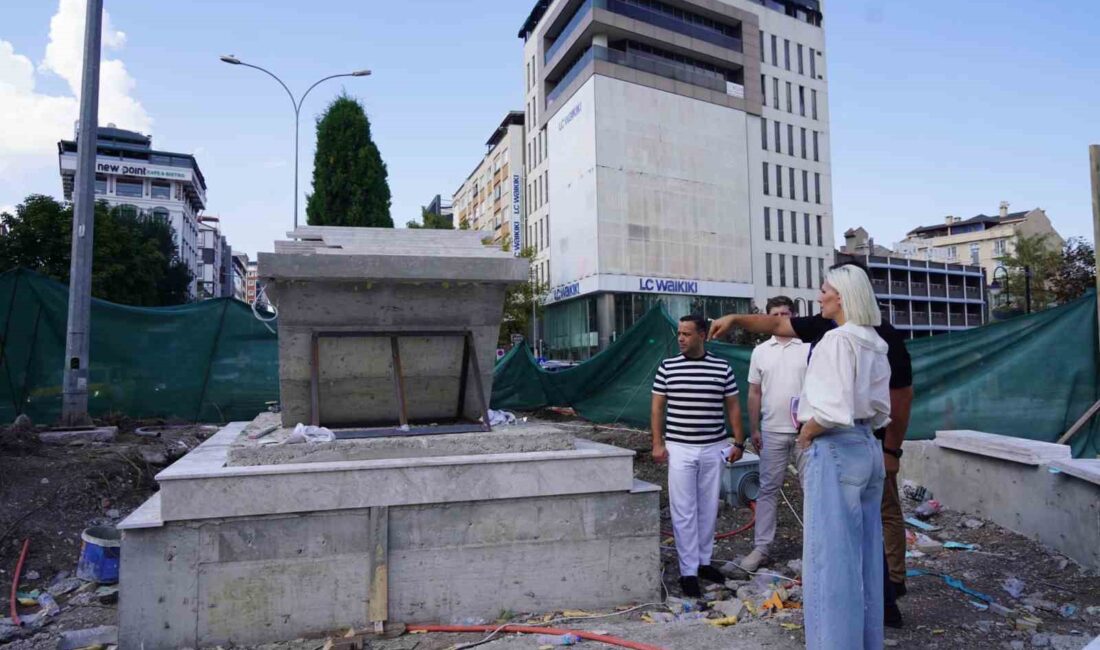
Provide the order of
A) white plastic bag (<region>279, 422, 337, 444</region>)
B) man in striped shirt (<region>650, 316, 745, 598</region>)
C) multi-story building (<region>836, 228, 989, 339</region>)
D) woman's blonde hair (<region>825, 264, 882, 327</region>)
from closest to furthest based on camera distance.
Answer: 1. woman's blonde hair (<region>825, 264, 882, 327</region>)
2. white plastic bag (<region>279, 422, 337, 444</region>)
3. man in striped shirt (<region>650, 316, 745, 598</region>)
4. multi-story building (<region>836, 228, 989, 339</region>)

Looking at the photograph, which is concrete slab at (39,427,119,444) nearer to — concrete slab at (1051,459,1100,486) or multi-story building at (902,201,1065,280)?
concrete slab at (1051,459,1100,486)

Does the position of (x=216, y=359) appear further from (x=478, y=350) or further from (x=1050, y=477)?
(x=1050, y=477)

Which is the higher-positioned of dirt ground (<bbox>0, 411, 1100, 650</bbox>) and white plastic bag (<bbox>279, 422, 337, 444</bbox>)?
white plastic bag (<bbox>279, 422, 337, 444</bbox>)

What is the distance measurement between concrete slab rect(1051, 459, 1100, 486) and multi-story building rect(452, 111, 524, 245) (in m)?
48.0

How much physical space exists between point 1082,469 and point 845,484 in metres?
3.22

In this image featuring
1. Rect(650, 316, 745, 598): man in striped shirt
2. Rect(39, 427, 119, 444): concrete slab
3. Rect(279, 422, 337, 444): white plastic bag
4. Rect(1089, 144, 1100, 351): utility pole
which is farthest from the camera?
Rect(39, 427, 119, 444): concrete slab

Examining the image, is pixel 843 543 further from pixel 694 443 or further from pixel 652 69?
pixel 652 69

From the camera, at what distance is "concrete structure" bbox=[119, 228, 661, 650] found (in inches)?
144

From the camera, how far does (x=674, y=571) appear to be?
5090 mm

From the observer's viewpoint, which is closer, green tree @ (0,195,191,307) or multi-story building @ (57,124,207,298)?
green tree @ (0,195,191,307)

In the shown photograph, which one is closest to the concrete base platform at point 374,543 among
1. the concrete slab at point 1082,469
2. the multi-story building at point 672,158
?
the concrete slab at point 1082,469

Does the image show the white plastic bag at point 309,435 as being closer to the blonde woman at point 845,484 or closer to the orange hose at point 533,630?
the orange hose at point 533,630

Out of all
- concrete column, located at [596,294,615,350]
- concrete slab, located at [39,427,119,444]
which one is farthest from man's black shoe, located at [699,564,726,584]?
concrete column, located at [596,294,615,350]

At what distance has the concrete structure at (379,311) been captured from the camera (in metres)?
4.39
